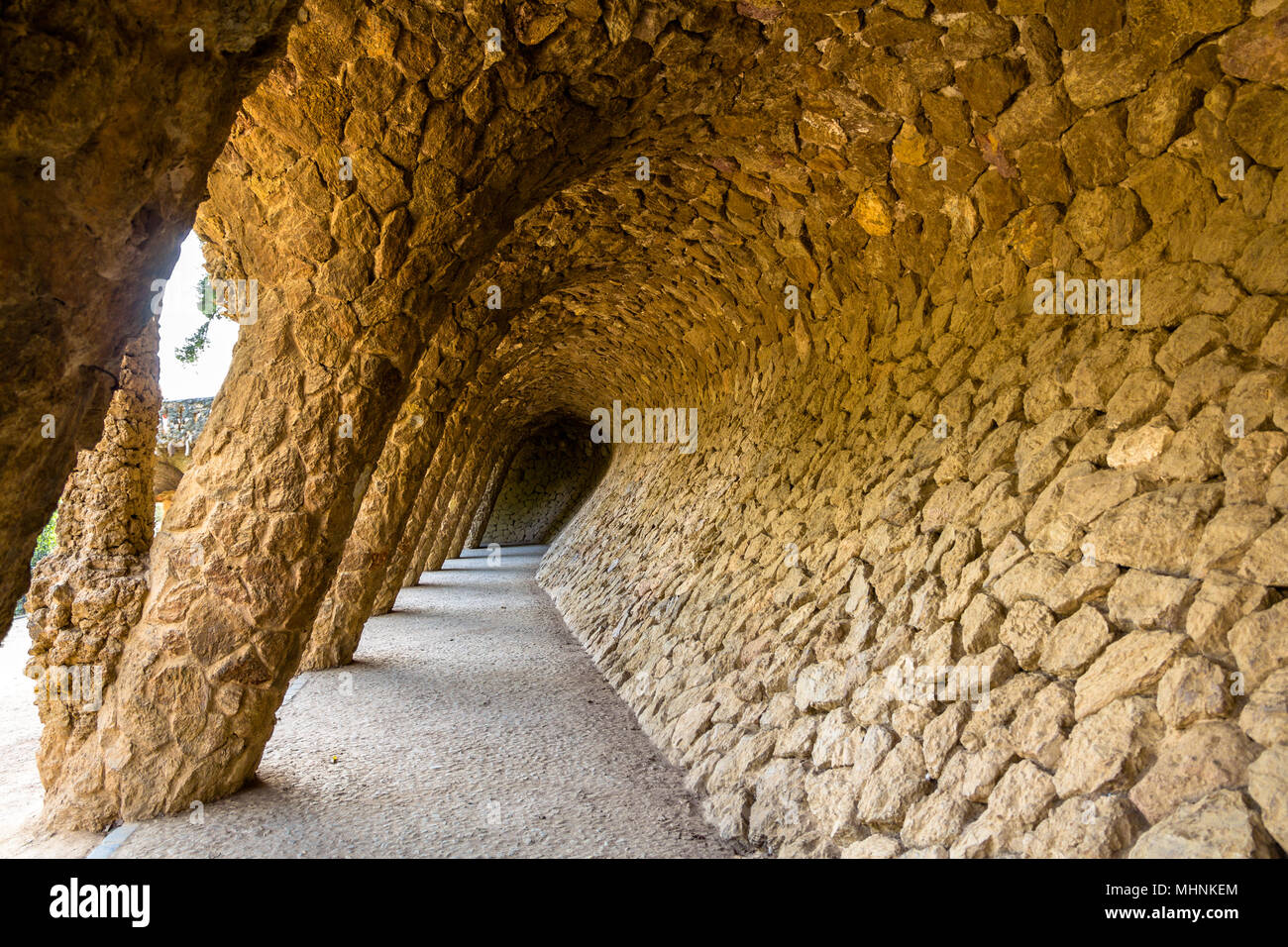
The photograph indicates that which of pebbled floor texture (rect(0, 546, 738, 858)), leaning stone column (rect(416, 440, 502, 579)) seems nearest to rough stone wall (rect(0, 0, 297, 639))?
pebbled floor texture (rect(0, 546, 738, 858))

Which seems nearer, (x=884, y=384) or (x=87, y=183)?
(x=87, y=183)

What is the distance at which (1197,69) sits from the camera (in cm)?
279

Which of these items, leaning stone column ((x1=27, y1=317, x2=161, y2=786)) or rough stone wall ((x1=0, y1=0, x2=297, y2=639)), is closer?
rough stone wall ((x1=0, y1=0, x2=297, y2=639))

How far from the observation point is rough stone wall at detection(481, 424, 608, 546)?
22.3m

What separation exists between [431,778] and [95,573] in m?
1.86

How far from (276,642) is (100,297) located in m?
2.55

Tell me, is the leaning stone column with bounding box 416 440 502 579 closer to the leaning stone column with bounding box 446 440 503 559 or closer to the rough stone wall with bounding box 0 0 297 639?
the leaning stone column with bounding box 446 440 503 559

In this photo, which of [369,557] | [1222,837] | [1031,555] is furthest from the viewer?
[369,557]

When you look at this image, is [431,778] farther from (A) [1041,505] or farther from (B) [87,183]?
A: (B) [87,183]

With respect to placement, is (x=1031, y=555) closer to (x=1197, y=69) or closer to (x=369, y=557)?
(x=1197, y=69)

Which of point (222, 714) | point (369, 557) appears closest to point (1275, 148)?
point (222, 714)

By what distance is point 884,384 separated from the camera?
4.79 m

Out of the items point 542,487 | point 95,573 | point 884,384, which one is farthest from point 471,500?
point 95,573

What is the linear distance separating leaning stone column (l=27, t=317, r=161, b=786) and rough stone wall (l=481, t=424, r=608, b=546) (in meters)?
18.0
